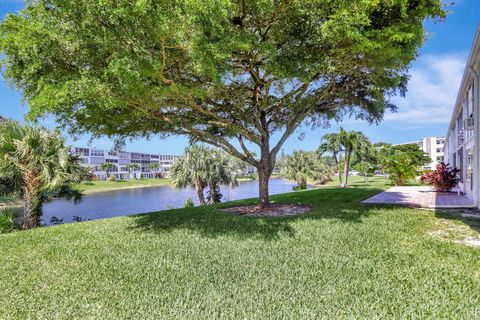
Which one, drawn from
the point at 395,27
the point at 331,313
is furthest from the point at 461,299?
the point at 395,27

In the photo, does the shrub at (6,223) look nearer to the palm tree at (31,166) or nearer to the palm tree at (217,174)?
the palm tree at (31,166)

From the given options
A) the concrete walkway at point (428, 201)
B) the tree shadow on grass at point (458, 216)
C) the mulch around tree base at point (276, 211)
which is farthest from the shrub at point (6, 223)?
the tree shadow on grass at point (458, 216)

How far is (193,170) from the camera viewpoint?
2091 centimetres

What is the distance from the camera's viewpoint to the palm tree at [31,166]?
988cm

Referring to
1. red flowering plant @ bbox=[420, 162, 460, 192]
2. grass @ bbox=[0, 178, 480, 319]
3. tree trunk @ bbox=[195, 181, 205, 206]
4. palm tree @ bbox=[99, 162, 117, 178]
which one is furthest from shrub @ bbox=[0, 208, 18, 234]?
palm tree @ bbox=[99, 162, 117, 178]

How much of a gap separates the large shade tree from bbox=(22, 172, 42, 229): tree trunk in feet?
8.51

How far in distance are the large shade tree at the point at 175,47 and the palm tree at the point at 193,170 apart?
11.3 m

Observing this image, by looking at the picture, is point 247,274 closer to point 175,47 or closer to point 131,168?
point 175,47

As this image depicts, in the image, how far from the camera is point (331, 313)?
3018 millimetres

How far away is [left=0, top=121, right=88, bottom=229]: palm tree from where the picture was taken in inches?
389

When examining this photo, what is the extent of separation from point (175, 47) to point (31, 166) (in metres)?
6.86

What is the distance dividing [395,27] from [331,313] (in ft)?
20.1

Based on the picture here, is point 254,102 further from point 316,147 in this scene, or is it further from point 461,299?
point 316,147

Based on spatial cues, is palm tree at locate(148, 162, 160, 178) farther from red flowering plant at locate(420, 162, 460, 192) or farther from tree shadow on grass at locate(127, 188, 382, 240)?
tree shadow on grass at locate(127, 188, 382, 240)
